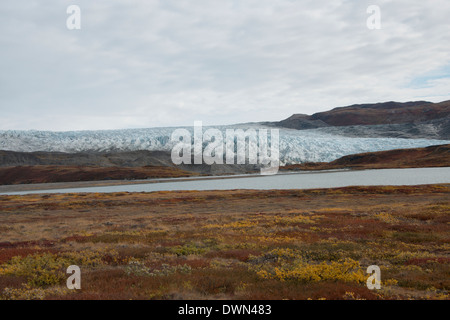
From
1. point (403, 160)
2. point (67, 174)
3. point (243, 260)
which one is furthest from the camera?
point (403, 160)

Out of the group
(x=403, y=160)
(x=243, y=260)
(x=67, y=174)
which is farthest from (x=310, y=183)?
(x=67, y=174)

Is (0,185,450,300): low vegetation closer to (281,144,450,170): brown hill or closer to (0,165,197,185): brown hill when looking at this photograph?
(0,165,197,185): brown hill

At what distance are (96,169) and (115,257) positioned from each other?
166 m

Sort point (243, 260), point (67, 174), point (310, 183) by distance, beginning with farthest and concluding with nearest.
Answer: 1. point (67, 174)
2. point (310, 183)
3. point (243, 260)

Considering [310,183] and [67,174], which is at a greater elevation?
[67,174]

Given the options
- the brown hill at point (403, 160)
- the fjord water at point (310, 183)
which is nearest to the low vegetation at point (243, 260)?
the fjord water at point (310, 183)

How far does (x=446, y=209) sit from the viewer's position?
1339 inches

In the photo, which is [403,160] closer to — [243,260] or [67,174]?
[67,174]

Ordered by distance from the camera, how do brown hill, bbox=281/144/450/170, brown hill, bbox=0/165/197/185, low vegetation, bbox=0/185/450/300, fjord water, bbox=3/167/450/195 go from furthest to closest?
brown hill, bbox=281/144/450/170, brown hill, bbox=0/165/197/185, fjord water, bbox=3/167/450/195, low vegetation, bbox=0/185/450/300

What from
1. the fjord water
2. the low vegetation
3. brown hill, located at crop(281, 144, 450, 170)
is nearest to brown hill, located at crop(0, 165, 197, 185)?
the fjord water

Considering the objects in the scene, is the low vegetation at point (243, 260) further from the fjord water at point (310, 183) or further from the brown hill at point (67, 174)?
the brown hill at point (67, 174)

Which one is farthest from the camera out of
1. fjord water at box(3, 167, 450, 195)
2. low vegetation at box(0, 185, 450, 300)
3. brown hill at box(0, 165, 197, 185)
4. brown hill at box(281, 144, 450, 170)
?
brown hill at box(281, 144, 450, 170)

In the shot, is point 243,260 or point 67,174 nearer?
point 243,260
